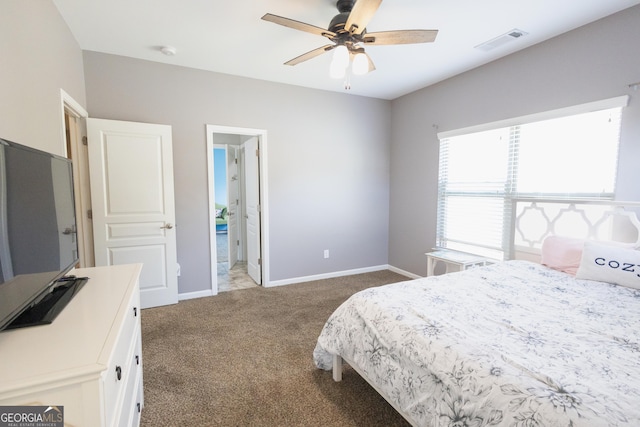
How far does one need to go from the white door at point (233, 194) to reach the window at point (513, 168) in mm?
3302

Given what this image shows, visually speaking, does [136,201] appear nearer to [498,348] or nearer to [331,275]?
[331,275]

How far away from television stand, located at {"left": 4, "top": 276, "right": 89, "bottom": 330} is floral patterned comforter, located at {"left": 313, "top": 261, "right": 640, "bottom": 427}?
4.68 feet

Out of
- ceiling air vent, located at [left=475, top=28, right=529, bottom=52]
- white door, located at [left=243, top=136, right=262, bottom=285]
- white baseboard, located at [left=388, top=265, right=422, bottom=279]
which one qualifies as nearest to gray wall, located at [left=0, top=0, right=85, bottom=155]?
white door, located at [left=243, top=136, right=262, bottom=285]

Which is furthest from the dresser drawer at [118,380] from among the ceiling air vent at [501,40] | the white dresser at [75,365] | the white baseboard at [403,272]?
the white baseboard at [403,272]

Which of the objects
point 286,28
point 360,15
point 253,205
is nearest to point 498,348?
point 360,15

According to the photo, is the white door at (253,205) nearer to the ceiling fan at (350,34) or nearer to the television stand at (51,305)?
the ceiling fan at (350,34)

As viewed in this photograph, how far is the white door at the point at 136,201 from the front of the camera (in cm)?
294

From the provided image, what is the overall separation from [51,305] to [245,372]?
138cm

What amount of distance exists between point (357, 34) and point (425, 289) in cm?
184

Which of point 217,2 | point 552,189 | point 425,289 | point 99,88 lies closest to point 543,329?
point 425,289

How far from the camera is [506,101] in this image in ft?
10.0

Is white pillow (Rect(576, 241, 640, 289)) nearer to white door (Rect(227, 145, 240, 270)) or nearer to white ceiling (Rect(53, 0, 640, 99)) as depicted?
white ceiling (Rect(53, 0, 640, 99))

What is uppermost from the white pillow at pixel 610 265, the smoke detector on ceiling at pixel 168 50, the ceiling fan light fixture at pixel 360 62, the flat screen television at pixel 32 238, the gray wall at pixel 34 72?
the smoke detector on ceiling at pixel 168 50

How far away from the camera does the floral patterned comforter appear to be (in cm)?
96
